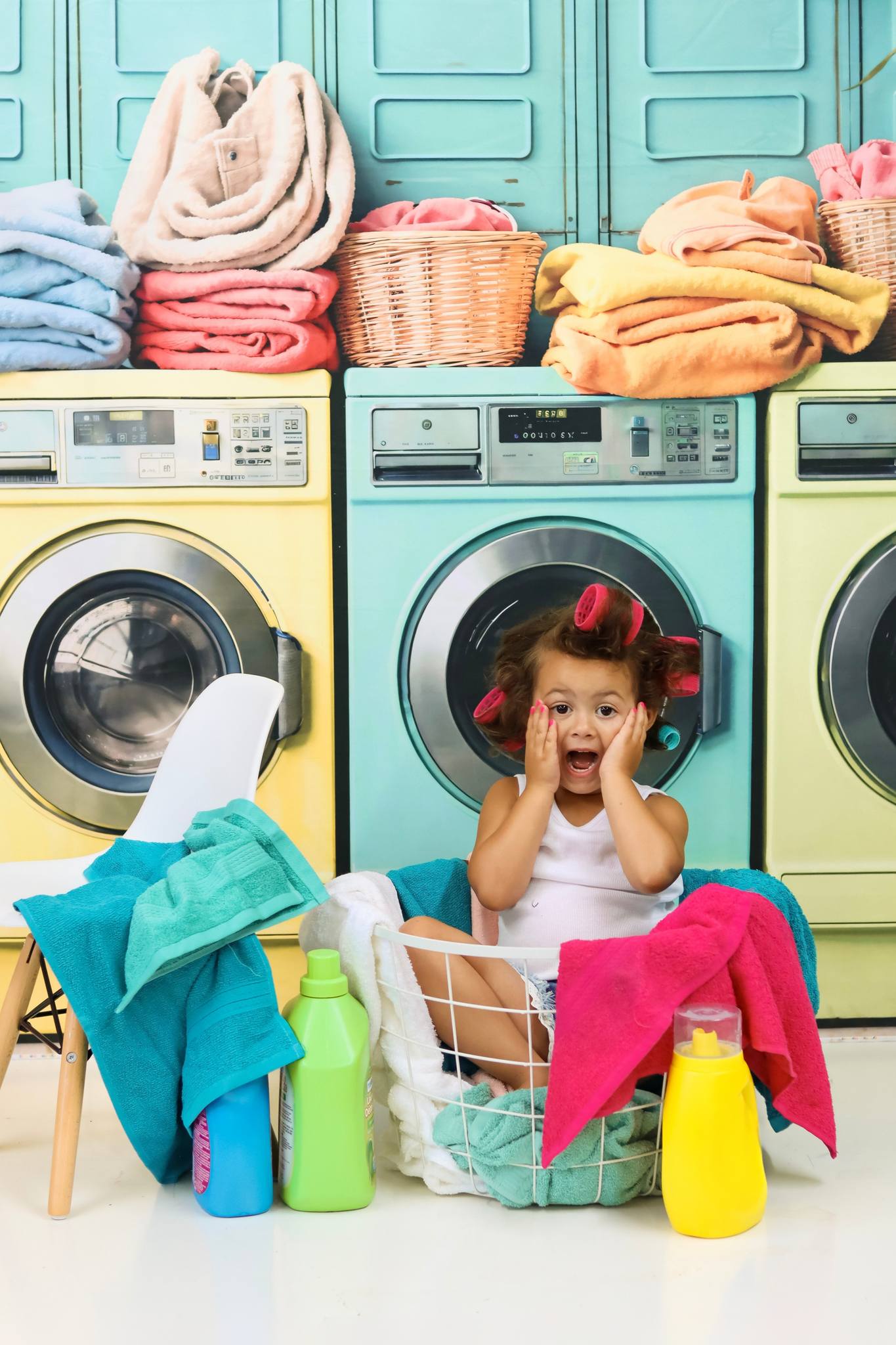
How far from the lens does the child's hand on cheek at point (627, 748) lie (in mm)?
1568

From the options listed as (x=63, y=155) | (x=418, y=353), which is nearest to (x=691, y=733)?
(x=418, y=353)

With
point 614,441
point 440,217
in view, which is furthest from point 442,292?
point 614,441

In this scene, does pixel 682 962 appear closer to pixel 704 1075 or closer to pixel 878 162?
pixel 704 1075

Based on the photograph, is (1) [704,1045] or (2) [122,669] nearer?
(1) [704,1045]

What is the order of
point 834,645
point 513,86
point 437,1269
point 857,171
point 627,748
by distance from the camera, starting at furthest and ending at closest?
point 513,86 → point 857,171 → point 834,645 → point 627,748 → point 437,1269

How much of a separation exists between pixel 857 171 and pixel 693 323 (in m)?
0.54

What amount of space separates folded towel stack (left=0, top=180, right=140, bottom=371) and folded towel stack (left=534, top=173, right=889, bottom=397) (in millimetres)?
→ 774

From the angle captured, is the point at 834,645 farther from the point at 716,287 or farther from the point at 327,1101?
the point at 327,1101

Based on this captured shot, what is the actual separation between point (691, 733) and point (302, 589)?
0.72 m

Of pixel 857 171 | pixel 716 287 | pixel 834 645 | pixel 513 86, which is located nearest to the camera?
pixel 716 287

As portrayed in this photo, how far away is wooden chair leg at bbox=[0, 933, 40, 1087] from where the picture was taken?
1.49 m

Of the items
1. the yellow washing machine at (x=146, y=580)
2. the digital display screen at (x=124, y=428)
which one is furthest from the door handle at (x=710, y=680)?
the digital display screen at (x=124, y=428)

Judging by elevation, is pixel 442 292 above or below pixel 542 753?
above

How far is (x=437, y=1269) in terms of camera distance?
1.26 metres
